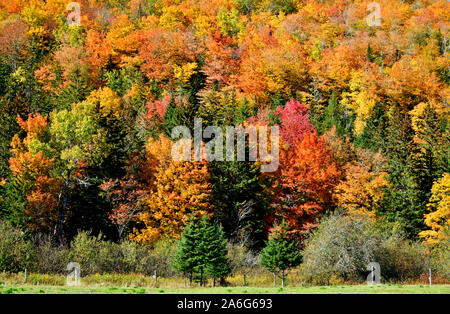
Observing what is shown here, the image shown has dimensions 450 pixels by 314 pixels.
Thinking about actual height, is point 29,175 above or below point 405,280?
above

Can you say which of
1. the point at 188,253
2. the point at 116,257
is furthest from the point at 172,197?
the point at 188,253

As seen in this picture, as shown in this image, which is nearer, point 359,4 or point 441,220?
point 441,220

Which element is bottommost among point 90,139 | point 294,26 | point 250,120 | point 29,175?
point 29,175

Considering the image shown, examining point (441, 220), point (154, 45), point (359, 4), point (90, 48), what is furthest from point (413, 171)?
point (359, 4)

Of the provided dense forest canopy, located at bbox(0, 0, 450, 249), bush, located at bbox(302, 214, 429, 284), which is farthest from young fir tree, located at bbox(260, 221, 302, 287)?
dense forest canopy, located at bbox(0, 0, 450, 249)

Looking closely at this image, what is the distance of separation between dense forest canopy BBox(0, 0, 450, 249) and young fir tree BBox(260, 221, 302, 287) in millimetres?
7776

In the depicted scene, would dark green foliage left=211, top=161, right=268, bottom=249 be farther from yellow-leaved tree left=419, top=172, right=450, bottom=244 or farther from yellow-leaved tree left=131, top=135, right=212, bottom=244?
yellow-leaved tree left=419, top=172, right=450, bottom=244

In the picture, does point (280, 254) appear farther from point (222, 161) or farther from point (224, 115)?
point (224, 115)

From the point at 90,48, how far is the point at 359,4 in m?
66.8

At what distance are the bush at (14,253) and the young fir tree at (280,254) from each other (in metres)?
17.5

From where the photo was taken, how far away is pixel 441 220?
4928cm

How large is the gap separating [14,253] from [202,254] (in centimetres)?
1366

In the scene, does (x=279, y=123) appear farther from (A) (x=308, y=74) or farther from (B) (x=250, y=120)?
(A) (x=308, y=74)

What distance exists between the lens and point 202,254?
37.2 metres
